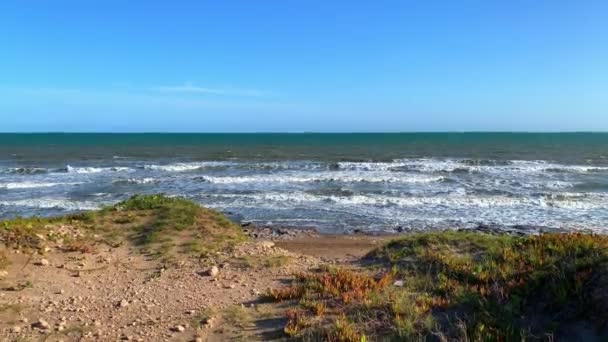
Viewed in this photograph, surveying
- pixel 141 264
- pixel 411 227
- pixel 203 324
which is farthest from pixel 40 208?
pixel 203 324

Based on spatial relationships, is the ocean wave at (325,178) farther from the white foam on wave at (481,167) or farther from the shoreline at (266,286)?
the shoreline at (266,286)

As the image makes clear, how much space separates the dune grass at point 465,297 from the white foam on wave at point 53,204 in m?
14.1

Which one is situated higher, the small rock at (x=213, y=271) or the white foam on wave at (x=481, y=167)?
the small rock at (x=213, y=271)

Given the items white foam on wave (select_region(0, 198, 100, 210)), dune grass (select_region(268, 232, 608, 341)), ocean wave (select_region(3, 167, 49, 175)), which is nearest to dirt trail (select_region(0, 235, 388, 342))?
dune grass (select_region(268, 232, 608, 341))

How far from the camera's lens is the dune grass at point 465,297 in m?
4.75

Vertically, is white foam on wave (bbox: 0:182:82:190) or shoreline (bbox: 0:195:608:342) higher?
shoreline (bbox: 0:195:608:342)

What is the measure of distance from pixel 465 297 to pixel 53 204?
17.9 meters

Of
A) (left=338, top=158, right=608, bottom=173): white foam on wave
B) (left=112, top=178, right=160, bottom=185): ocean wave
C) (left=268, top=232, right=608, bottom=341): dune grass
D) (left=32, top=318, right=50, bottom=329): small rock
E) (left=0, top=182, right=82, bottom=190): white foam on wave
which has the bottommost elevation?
(left=0, top=182, right=82, bottom=190): white foam on wave

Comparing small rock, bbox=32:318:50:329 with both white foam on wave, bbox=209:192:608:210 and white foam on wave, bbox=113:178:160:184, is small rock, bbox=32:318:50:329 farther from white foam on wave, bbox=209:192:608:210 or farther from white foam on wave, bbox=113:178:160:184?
white foam on wave, bbox=113:178:160:184

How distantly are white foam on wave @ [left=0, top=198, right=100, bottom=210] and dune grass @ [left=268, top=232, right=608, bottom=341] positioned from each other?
14088 millimetres

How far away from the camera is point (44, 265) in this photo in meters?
7.61

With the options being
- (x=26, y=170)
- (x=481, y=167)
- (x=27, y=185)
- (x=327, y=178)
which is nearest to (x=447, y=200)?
(x=327, y=178)

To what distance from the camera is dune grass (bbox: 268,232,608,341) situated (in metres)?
4.75

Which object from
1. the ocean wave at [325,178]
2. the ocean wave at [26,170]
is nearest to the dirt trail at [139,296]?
the ocean wave at [325,178]
